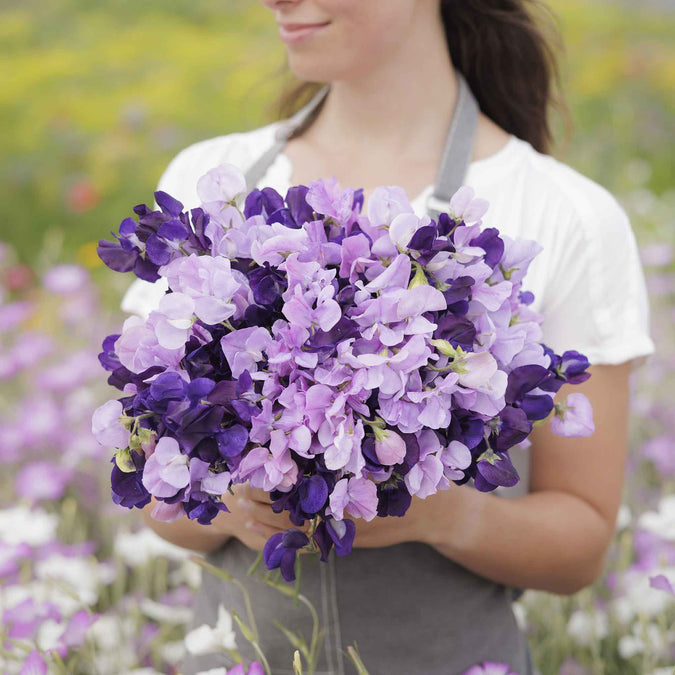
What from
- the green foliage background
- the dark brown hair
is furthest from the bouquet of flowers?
the green foliage background

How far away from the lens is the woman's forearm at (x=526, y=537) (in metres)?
0.84

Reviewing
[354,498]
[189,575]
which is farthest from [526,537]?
[189,575]

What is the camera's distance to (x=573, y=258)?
962 millimetres

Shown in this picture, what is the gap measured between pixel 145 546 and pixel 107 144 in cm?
300

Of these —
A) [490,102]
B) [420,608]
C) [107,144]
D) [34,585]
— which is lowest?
[107,144]

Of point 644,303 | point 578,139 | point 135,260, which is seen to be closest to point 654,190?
point 578,139

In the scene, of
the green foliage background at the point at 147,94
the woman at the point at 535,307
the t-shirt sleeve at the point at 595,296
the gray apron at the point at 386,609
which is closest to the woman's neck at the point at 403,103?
the woman at the point at 535,307

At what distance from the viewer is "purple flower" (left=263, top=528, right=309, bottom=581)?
61 cm

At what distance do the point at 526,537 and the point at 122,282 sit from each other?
1.93m

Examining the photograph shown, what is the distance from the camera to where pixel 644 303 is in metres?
0.99

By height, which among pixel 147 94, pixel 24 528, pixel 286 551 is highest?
pixel 286 551

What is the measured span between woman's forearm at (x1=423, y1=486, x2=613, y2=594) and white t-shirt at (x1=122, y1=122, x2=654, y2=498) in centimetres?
9

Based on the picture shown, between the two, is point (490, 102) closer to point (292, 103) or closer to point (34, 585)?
point (292, 103)

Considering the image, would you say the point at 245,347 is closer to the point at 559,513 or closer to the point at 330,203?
the point at 330,203
